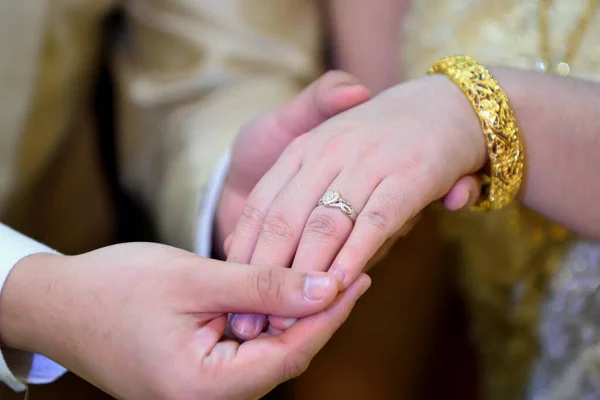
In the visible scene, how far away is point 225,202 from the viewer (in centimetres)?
65

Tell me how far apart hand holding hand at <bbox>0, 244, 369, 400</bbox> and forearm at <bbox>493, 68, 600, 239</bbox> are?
229mm

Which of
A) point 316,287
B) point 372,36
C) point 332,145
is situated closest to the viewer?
point 316,287

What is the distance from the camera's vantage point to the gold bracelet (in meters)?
0.50

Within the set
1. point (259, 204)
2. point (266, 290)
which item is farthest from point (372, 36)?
point (266, 290)

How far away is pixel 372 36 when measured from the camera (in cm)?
82

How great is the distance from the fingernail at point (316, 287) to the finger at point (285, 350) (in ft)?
0.07

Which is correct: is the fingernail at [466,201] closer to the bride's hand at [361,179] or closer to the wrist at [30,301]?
the bride's hand at [361,179]

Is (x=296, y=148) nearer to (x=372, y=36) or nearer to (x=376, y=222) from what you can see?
(x=376, y=222)

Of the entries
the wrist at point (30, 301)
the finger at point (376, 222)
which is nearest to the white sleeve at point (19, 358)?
the wrist at point (30, 301)

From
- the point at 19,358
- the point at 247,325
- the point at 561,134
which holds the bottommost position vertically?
the point at 19,358

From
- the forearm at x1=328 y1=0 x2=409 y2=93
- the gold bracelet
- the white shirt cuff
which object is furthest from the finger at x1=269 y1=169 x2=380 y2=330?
the forearm at x1=328 y1=0 x2=409 y2=93

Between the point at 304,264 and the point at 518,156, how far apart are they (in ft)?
0.73

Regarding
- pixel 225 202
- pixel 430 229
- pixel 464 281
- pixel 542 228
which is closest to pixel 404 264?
Answer: pixel 430 229

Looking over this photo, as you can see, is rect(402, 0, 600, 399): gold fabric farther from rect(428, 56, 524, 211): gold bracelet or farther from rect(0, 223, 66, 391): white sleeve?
rect(0, 223, 66, 391): white sleeve
